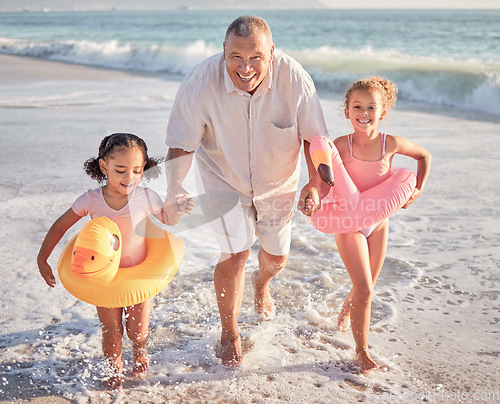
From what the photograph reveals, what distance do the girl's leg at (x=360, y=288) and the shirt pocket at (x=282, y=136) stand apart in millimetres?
585

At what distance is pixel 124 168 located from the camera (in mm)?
2934

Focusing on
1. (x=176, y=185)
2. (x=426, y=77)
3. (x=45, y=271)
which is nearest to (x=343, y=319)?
(x=176, y=185)

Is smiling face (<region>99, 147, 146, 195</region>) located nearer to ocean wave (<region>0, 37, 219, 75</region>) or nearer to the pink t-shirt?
the pink t-shirt

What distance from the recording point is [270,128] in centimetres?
320

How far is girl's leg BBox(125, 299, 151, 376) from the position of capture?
3.06m

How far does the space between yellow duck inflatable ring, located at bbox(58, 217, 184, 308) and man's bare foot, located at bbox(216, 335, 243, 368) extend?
2.07 ft

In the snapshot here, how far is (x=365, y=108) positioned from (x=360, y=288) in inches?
38.9

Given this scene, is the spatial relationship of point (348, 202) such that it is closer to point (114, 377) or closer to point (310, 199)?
point (310, 199)

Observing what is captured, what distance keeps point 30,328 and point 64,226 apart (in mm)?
1002

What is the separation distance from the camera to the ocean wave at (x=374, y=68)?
1247 centimetres

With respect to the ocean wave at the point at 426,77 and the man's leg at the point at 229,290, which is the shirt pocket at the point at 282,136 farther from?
the ocean wave at the point at 426,77

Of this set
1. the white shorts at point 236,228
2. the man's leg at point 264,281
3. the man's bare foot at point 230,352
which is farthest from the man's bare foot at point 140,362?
the man's leg at point 264,281

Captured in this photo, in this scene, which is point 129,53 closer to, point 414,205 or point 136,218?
point 414,205

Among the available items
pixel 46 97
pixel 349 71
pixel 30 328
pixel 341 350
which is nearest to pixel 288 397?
pixel 341 350
